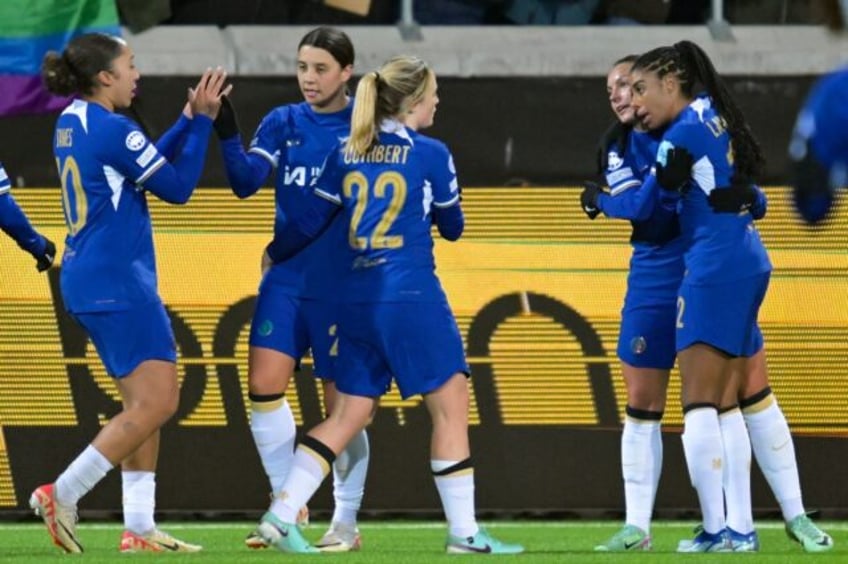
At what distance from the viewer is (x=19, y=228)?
818 centimetres

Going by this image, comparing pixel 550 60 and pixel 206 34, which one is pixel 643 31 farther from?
pixel 206 34

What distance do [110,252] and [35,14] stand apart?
2.98 metres

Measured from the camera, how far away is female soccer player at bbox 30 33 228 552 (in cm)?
756

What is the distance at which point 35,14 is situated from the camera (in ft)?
33.4

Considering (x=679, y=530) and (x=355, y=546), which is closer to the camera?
(x=355, y=546)

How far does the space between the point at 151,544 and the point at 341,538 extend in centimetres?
76

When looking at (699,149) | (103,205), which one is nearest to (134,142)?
(103,205)

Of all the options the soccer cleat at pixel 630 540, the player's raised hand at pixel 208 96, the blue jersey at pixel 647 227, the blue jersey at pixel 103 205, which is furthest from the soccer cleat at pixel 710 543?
the player's raised hand at pixel 208 96

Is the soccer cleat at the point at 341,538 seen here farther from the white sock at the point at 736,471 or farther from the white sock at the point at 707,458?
the white sock at the point at 736,471

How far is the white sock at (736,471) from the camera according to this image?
25.7 feet

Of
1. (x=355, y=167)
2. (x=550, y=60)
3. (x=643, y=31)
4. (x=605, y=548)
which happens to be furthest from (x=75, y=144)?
(x=643, y=31)

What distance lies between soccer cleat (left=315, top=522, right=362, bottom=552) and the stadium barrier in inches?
69.6

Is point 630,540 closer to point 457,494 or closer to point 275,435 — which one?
point 457,494

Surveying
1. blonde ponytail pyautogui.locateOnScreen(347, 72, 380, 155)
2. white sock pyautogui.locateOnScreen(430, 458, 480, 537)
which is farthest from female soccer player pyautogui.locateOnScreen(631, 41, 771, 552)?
blonde ponytail pyautogui.locateOnScreen(347, 72, 380, 155)
